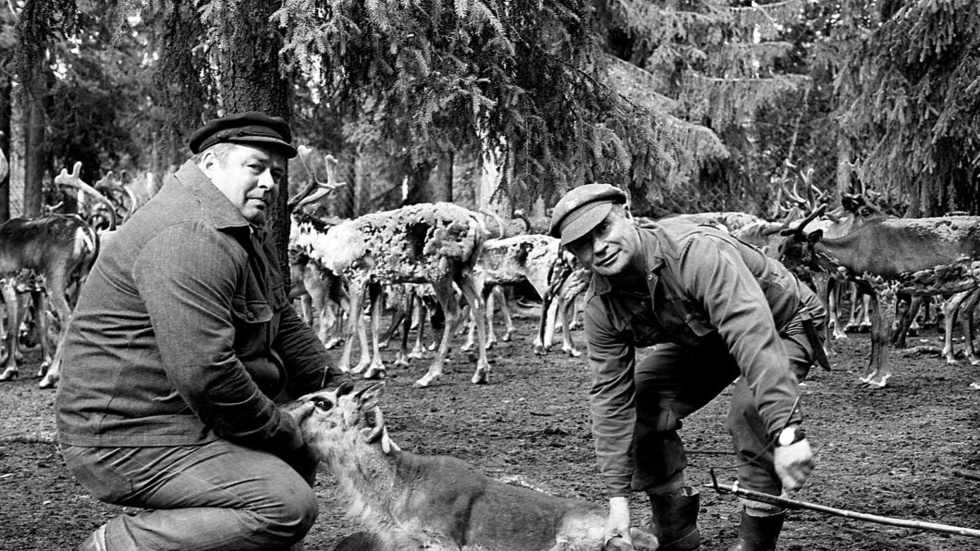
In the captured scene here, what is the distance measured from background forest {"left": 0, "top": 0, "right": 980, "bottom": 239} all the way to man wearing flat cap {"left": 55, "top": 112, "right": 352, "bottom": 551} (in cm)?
242

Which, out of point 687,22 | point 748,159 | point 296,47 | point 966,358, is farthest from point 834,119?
point 296,47

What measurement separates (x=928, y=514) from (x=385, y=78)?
423 cm

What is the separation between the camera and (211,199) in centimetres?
417

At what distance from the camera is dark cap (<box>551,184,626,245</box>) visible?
14.6 ft

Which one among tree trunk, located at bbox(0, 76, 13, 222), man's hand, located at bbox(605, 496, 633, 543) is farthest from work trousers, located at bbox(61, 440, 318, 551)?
tree trunk, located at bbox(0, 76, 13, 222)

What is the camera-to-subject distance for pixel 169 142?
29.1 ft

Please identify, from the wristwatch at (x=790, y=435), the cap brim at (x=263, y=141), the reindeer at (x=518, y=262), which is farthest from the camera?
the reindeer at (x=518, y=262)

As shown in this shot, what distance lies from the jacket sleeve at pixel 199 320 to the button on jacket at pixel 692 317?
1.55 meters

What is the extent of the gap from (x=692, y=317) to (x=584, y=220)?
2.04ft

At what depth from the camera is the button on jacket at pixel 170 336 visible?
12.8 feet

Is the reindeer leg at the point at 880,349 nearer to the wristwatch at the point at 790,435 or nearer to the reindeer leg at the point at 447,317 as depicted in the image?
the reindeer leg at the point at 447,317

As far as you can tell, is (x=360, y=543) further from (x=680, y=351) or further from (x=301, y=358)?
(x=680, y=351)

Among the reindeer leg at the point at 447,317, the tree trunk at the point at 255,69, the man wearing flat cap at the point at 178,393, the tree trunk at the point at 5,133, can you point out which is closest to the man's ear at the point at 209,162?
the man wearing flat cap at the point at 178,393

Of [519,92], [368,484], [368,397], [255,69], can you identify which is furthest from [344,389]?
[519,92]
